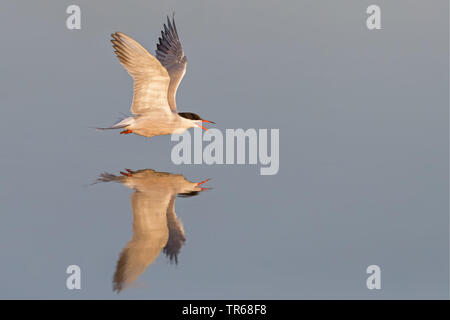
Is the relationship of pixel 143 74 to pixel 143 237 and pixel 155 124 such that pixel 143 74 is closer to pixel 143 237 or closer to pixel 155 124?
pixel 155 124

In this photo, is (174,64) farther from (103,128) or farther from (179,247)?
(179,247)

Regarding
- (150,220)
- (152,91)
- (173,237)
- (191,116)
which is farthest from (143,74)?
(173,237)

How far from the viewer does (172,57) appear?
9156 mm

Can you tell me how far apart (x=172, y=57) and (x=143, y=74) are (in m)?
1.53

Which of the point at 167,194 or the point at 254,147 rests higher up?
the point at 254,147

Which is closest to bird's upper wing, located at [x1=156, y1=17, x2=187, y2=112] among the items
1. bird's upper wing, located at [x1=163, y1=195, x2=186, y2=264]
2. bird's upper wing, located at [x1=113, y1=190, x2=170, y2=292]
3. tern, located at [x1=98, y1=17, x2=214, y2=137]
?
tern, located at [x1=98, y1=17, x2=214, y2=137]

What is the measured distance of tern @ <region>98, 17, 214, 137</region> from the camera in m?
7.48

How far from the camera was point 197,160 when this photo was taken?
27.3ft

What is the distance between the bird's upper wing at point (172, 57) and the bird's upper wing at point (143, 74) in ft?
1.28

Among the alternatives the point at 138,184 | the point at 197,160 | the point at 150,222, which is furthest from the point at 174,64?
the point at 150,222

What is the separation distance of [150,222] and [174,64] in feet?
10.4

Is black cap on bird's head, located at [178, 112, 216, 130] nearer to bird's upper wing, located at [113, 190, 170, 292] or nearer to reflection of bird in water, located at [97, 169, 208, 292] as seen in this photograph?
reflection of bird in water, located at [97, 169, 208, 292]

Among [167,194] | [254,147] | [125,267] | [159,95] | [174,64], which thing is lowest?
[125,267]

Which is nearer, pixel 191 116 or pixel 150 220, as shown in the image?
pixel 150 220
